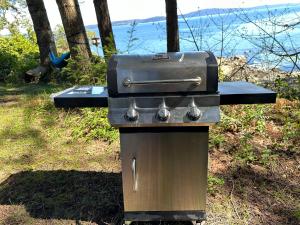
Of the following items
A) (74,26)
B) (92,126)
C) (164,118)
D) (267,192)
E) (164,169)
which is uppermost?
(74,26)

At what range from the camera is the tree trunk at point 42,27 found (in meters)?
7.66

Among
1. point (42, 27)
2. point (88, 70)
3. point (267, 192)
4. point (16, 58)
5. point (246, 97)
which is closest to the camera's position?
point (246, 97)

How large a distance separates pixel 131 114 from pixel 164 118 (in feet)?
0.66

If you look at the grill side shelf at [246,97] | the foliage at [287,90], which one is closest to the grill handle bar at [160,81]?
the grill side shelf at [246,97]

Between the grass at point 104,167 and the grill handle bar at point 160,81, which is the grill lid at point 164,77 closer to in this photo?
the grill handle bar at point 160,81

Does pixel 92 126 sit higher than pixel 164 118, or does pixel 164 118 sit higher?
pixel 164 118

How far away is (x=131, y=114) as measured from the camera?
224 cm

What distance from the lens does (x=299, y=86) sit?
17.1 feet

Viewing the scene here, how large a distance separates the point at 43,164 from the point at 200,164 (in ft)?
6.42

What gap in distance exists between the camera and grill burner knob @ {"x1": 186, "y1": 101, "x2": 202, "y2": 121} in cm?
222

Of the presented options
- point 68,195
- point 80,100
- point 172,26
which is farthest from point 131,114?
point 172,26

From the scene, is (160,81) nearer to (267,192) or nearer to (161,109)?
(161,109)

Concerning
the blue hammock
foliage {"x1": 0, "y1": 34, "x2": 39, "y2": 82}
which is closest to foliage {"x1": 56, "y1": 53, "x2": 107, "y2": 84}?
the blue hammock

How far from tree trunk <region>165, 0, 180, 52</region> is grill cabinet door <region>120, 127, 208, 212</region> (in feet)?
14.4
